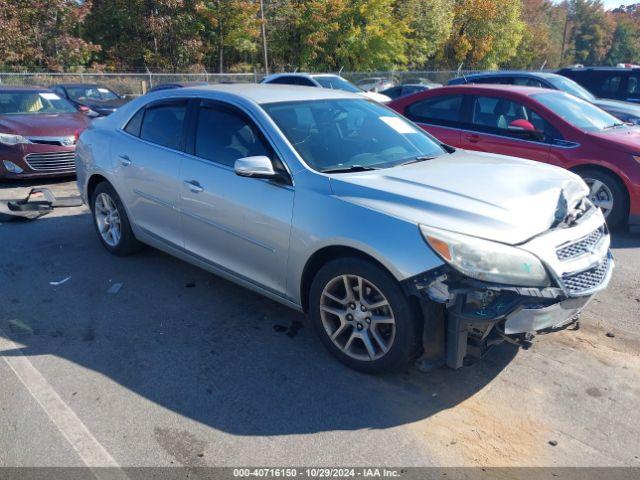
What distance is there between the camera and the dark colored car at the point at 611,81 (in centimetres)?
1355

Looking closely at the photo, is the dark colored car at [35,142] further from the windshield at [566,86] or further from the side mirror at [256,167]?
the windshield at [566,86]

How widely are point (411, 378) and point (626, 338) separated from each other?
1.75 metres

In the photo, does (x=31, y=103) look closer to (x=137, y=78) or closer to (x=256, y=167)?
A: (x=256, y=167)

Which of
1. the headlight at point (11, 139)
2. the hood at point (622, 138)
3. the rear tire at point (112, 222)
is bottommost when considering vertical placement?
the rear tire at point (112, 222)

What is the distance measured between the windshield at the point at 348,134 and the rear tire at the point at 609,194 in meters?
2.89

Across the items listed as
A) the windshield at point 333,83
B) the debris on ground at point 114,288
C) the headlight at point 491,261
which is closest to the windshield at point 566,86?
the windshield at point 333,83

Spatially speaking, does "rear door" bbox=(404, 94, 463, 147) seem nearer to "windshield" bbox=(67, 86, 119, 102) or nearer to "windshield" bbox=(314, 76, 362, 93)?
"windshield" bbox=(314, 76, 362, 93)

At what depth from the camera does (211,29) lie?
3466 centimetres

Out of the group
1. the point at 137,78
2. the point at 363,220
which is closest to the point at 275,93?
the point at 363,220

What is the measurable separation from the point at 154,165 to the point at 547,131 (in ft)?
16.0

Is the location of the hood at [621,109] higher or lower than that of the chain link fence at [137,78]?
lower

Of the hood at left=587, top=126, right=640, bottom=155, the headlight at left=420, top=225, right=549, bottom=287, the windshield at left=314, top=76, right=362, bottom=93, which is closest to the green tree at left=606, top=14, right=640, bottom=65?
the windshield at left=314, top=76, right=362, bottom=93

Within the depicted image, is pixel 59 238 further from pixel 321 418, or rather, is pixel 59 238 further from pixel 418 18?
pixel 418 18

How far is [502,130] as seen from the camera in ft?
23.7
